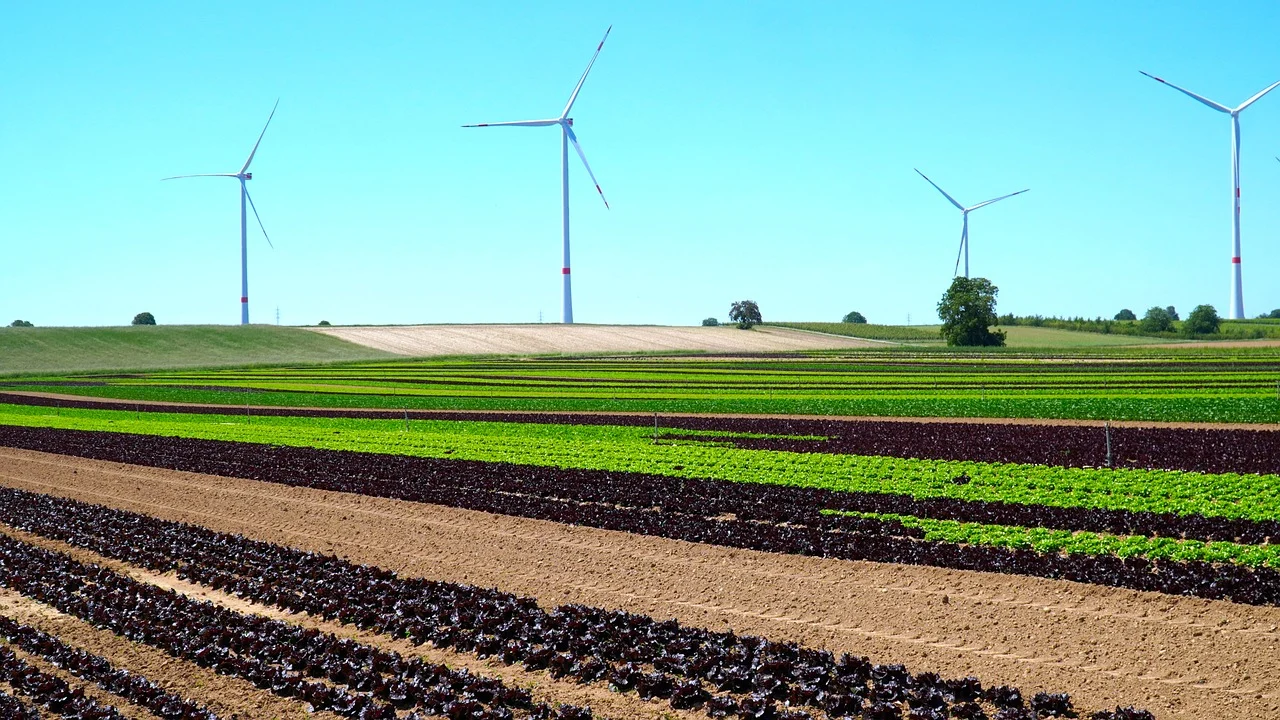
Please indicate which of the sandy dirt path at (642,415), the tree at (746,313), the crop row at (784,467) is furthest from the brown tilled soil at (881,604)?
the tree at (746,313)

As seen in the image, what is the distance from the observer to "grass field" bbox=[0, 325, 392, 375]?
106 meters

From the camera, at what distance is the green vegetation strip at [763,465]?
21.4m

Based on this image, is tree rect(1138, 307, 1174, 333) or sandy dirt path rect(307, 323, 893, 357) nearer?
sandy dirt path rect(307, 323, 893, 357)

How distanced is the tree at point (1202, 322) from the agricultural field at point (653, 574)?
102387 millimetres

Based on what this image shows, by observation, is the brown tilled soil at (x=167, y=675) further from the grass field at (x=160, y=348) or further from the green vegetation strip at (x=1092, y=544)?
the grass field at (x=160, y=348)

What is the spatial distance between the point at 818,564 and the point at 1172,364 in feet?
217

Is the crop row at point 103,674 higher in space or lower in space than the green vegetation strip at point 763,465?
lower

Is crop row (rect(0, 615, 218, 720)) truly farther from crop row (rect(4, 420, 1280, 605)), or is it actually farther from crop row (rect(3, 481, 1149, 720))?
crop row (rect(4, 420, 1280, 605))

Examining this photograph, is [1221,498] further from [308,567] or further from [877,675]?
[308,567]

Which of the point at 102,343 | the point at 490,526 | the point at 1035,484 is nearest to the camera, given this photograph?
the point at 490,526

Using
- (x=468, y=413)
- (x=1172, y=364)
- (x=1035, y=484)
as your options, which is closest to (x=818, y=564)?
(x=1035, y=484)

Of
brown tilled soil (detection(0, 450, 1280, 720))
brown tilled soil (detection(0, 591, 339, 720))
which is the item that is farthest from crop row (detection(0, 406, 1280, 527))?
brown tilled soil (detection(0, 591, 339, 720))

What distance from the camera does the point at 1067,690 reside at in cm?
1136

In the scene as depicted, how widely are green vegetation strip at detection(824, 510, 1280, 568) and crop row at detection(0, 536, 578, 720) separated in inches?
361
